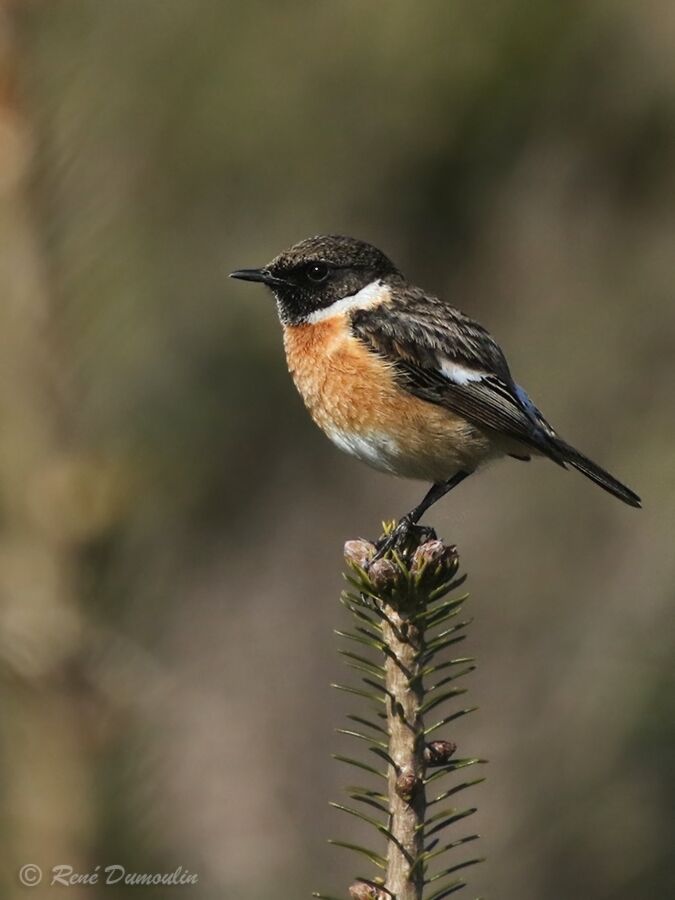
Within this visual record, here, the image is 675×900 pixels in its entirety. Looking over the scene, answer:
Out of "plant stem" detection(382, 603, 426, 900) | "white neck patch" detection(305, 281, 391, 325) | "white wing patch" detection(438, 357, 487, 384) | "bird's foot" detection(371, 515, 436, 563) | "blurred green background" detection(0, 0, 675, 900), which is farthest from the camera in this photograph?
"white neck patch" detection(305, 281, 391, 325)

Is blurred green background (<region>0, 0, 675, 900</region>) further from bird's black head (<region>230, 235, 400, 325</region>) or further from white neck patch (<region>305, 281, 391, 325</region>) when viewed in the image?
white neck patch (<region>305, 281, 391, 325</region>)

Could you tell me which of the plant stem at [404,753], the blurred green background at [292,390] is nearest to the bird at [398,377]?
the blurred green background at [292,390]

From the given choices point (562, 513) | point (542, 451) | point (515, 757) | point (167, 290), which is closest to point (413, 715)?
point (542, 451)

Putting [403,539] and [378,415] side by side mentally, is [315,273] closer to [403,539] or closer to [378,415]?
[378,415]

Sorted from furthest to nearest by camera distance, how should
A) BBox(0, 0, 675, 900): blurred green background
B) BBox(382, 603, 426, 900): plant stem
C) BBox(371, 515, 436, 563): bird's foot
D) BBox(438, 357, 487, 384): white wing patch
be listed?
BBox(438, 357, 487, 384): white wing patch
BBox(371, 515, 436, 563): bird's foot
BBox(0, 0, 675, 900): blurred green background
BBox(382, 603, 426, 900): plant stem

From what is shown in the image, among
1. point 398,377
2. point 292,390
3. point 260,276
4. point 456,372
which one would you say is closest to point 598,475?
point 456,372

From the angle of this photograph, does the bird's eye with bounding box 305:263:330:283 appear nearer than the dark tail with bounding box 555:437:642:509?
No

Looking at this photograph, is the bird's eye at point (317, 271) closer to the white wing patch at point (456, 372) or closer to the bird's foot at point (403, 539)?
the white wing patch at point (456, 372)

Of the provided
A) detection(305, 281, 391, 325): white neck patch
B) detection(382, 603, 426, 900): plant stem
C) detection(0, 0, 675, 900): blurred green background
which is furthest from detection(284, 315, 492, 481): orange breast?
detection(382, 603, 426, 900): plant stem
